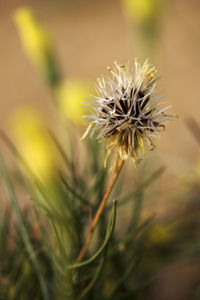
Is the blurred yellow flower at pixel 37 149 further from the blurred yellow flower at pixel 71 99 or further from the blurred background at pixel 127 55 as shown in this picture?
the blurred background at pixel 127 55

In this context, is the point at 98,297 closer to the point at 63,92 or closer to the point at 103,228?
the point at 103,228

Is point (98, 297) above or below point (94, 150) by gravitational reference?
below

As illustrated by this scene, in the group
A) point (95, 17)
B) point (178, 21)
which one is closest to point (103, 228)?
point (178, 21)

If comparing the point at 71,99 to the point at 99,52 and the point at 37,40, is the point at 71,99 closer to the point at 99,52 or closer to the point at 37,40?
the point at 37,40

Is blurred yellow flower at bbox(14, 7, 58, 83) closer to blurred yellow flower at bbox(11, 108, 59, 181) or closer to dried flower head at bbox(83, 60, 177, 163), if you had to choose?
blurred yellow flower at bbox(11, 108, 59, 181)

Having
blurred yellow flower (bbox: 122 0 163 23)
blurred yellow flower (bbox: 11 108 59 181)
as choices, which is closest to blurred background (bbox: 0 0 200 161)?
blurred yellow flower (bbox: 122 0 163 23)

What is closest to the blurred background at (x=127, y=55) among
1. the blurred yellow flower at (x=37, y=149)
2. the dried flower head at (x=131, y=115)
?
the blurred yellow flower at (x=37, y=149)
